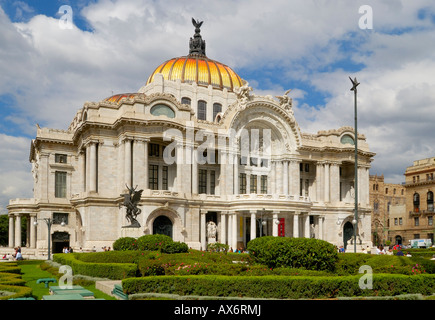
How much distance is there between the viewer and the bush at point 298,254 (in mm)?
24250

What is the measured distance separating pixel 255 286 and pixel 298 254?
588 centimetres

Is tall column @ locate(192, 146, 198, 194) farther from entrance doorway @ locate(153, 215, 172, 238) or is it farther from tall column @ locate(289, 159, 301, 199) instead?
tall column @ locate(289, 159, 301, 199)

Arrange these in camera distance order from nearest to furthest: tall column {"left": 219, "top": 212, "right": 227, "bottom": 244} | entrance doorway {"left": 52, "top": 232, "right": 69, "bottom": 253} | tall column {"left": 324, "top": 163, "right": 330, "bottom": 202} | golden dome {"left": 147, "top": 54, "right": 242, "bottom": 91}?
tall column {"left": 219, "top": 212, "right": 227, "bottom": 244} < entrance doorway {"left": 52, "top": 232, "right": 69, "bottom": 253} < tall column {"left": 324, "top": 163, "right": 330, "bottom": 202} < golden dome {"left": 147, "top": 54, "right": 242, "bottom": 91}

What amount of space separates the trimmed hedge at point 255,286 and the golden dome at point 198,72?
54173 mm

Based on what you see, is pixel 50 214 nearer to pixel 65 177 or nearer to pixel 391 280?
pixel 65 177

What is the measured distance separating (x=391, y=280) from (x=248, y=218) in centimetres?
4334

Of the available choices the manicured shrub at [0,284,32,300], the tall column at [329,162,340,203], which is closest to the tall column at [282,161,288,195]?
the tall column at [329,162,340,203]

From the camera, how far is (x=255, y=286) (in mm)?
18875

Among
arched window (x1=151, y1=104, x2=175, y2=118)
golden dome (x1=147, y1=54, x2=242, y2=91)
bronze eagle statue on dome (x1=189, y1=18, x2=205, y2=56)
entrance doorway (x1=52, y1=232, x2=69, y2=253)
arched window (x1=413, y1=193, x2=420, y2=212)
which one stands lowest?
entrance doorway (x1=52, y1=232, x2=69, y2=253)

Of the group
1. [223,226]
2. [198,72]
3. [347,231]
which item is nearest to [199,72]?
[198,72]

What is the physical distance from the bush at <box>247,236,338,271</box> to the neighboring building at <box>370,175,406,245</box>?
71969 mm

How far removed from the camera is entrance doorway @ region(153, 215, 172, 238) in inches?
2099

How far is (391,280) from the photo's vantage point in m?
19.7
